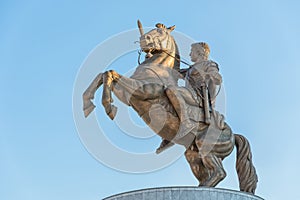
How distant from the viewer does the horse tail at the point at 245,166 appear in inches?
398

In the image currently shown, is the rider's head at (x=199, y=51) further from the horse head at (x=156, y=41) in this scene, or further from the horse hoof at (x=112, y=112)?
the horse hoof at (x=112, y=112)

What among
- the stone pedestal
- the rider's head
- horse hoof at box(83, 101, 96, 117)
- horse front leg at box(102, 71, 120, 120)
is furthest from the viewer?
the rider's head

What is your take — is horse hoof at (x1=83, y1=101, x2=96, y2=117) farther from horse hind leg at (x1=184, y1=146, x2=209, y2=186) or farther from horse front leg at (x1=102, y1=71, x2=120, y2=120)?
horse hind leg at (x1=184, y1=146, x2=209, y2=186)

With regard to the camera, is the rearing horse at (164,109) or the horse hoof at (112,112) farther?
the rearing horse at (164,109)

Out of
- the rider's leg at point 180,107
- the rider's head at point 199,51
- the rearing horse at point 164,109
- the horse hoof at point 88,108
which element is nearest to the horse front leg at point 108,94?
the rearing horse at point 164,109

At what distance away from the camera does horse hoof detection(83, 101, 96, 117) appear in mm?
9328

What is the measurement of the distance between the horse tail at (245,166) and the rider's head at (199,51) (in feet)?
4.18

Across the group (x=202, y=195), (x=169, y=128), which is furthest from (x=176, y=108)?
(x=202, y=195)

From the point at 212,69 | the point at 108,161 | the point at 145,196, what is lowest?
the point at 145,196

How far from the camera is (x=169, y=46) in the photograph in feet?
34.3

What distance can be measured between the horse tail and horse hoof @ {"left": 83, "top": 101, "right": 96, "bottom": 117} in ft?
7.65

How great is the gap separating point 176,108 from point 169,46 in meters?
1.21

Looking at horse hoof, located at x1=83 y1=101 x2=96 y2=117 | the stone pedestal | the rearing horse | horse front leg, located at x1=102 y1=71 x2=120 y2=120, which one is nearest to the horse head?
the rearing horse

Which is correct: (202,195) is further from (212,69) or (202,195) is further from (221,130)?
(212,69)
